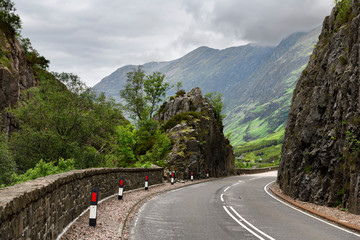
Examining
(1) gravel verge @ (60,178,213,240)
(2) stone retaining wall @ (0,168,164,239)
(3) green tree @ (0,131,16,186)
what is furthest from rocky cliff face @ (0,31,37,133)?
(1) gravel verge @ (60,178,213,240)

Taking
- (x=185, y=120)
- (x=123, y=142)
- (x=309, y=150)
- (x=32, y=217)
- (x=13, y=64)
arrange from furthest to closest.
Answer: (x=185, y=120) → (x=13, y=64) → (x=123, y=142) → (x=309, y=150) → (x=32, y=217)

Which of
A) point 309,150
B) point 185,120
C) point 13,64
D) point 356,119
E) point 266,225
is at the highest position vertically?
point 13,64

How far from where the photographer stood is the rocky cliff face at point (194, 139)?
39.2 meters

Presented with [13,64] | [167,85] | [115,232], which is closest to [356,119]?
[115,232]

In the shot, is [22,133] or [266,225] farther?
[22,133]

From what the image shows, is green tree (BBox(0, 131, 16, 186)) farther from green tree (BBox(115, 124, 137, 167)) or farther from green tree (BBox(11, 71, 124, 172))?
green tree (BBox(115, 124, 137, 167))

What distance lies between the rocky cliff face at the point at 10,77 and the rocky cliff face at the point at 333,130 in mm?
29772

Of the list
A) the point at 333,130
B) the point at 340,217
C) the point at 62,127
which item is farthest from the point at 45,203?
the point at 62,127

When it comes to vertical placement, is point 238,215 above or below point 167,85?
below

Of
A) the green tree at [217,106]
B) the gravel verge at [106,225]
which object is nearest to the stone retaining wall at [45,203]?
the gravel verge at [106,225]

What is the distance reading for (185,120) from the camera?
147 feet

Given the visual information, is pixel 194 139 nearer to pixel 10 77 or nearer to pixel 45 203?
pixel 10 77

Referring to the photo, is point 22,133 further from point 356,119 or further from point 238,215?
point 356,119

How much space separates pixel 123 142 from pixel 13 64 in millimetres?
18037
